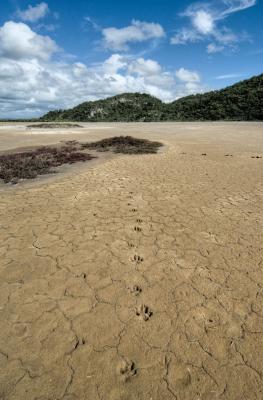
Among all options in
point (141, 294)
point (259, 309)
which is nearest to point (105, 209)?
point (141, 294)

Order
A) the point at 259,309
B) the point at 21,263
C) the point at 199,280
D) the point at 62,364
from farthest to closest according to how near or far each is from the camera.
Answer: the point at 21,263, the point at 199,280, the point at 259,309, the point at 62,364

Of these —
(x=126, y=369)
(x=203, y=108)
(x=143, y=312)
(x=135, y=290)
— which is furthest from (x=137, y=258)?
(x=203, y=108)

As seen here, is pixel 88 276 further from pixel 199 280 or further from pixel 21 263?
pixel 199 280

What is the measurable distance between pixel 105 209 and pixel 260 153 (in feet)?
42.1

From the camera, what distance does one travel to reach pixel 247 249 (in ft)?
18.3

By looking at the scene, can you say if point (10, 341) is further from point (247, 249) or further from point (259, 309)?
point (247, 249)

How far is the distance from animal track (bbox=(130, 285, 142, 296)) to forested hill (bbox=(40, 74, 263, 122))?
60822mm

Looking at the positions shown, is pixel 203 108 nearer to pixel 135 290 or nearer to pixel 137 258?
pixel 137 258

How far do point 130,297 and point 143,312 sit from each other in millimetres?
355

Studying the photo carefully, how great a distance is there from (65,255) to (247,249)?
143 inches

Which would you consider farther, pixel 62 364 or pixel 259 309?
pixel 259 309

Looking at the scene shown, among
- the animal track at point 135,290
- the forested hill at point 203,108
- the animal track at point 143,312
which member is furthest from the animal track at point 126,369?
the forested hill at point 203,108

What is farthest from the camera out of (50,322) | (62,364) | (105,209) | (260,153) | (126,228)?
(260,153)

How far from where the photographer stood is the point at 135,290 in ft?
14.4
